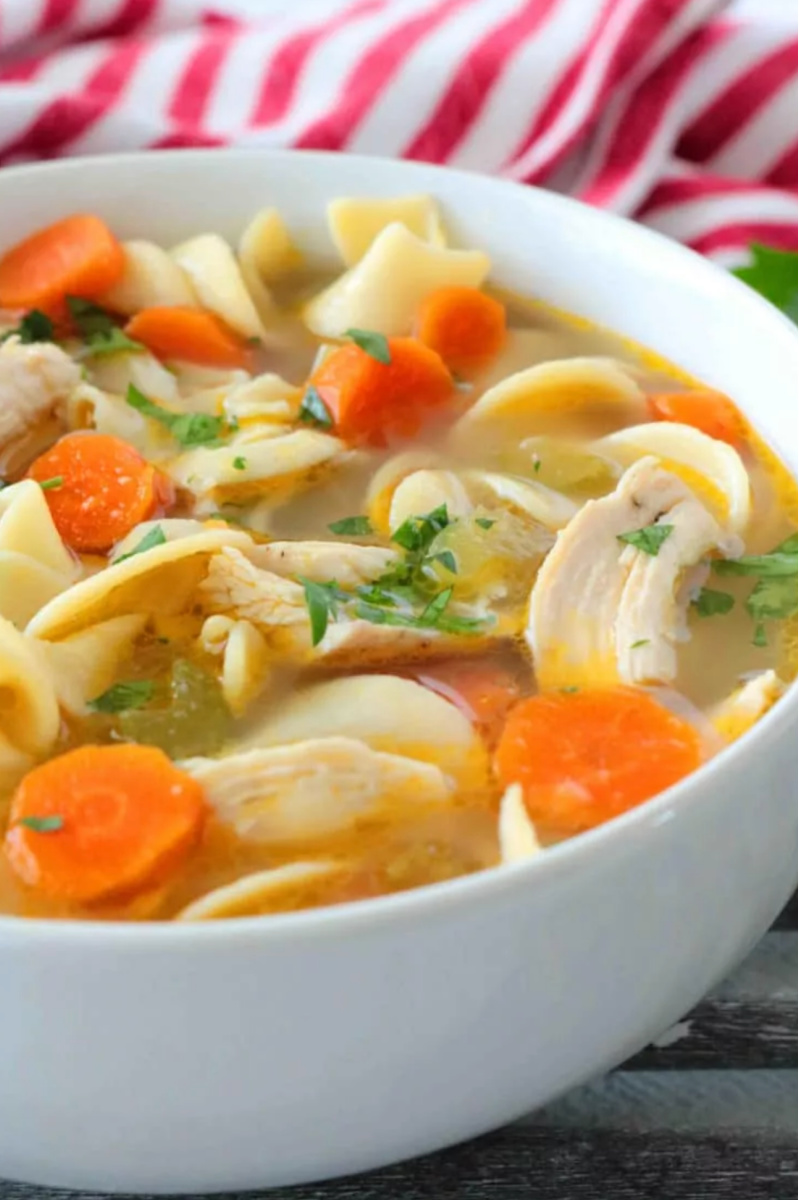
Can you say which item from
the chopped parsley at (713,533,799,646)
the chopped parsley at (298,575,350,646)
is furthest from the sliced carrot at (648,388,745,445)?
the chopped parsley at (298,575,350,646)

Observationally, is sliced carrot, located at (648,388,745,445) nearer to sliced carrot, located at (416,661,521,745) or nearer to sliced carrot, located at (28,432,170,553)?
sliced carrot, located at (416,661,521,745)

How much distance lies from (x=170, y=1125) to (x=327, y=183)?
237 cm

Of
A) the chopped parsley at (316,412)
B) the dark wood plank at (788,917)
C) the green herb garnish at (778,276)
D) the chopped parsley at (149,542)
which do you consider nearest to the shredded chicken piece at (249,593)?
the chopped parsley at (149,542)

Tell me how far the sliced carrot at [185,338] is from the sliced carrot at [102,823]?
138 cm

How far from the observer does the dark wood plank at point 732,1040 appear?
7.50ft

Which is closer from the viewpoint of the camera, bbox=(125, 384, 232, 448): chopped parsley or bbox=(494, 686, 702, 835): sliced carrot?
bbox=(494, 686, 702, 835): sliced carrot

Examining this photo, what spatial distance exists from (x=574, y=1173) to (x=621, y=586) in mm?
896

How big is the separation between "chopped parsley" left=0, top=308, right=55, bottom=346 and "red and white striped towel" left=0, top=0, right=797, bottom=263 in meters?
0.71

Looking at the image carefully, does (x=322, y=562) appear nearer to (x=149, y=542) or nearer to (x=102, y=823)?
(x=149, y=542)

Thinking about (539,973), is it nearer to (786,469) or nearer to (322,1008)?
(322,1008)

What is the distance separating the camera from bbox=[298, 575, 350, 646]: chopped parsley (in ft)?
7.80

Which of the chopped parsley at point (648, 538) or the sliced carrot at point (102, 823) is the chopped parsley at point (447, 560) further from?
the sliced carrot at point (102, 823)

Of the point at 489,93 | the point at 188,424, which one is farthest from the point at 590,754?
the point at 489,93

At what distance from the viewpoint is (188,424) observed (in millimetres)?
2975
